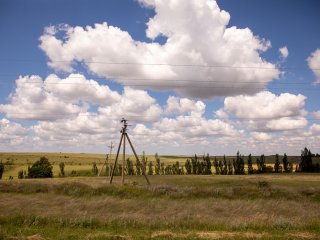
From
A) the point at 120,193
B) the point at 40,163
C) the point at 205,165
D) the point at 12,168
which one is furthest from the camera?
the point at 205,165

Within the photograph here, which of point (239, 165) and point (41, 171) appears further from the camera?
point (239, 165)

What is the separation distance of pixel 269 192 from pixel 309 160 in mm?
114267

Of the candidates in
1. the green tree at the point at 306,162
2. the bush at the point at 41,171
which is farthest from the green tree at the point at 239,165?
the bush at the point at 41,171

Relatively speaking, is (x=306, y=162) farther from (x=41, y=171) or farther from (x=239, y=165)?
(x=41, y=171)

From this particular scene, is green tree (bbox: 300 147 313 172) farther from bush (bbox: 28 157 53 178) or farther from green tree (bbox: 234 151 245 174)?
bush (bbox: 28 157 53 178)

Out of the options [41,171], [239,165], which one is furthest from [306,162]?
[41,171]

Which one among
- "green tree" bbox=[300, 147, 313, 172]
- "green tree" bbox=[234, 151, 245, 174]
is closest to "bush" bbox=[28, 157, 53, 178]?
"green tree" bbox=[234, 151, 245, 174]

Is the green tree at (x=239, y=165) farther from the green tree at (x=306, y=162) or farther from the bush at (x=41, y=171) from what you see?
the bush at (x=41, y=171)

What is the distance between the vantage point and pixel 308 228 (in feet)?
44.4

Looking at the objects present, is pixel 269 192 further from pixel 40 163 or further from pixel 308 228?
pixel 40 163

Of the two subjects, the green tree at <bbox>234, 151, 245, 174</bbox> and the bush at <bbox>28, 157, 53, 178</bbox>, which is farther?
the green tree at <bbox>234, 151, 245, 174</bbox>

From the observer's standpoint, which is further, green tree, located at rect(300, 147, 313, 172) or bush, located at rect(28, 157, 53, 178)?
green tree, located at rect(300, 147, 313, 172)

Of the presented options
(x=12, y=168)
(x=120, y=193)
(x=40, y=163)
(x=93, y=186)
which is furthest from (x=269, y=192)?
(x=12, y=168)

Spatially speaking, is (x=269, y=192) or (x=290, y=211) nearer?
(x=290, y=211)
